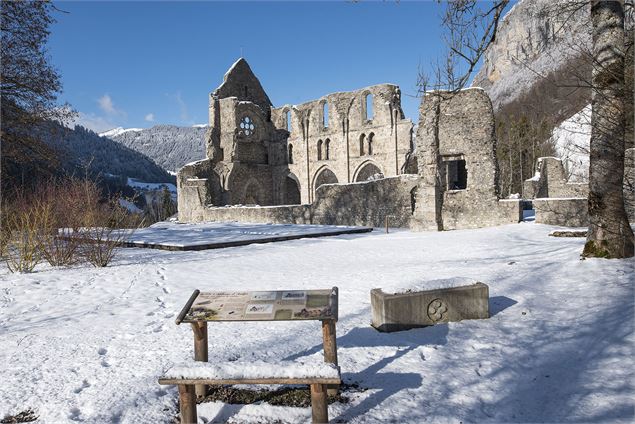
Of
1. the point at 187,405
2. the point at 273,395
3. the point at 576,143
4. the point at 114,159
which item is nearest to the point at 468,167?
the point at 576,143

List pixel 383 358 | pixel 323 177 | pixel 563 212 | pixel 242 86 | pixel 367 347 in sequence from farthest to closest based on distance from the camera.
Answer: pixel 242 86
pixel 323 177
pixel 563 212
pixel 367 347
pixel 383 358

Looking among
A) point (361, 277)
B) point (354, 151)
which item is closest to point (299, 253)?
point (361, 277)

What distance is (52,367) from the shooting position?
3.50 meters

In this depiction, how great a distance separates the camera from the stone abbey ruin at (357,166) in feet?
51.3

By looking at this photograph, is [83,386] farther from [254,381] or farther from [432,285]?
[432,285]

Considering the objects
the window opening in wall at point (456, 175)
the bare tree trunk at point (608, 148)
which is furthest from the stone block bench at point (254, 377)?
the window opening in wall at point (456, 175)

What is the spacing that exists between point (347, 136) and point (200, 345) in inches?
1113

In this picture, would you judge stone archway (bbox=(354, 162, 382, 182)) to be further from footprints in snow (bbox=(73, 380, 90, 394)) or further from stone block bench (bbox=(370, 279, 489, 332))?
footprints in snow (bbox=(73, 380, 90, 394))

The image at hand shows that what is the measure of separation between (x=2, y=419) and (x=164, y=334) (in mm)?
1640

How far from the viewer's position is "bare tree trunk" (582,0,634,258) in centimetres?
555

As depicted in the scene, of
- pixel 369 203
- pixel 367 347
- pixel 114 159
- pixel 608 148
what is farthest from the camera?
pixel 114 159

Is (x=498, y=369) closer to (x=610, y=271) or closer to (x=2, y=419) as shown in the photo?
(x=610, y=271)

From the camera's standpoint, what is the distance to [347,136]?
30.5 metres

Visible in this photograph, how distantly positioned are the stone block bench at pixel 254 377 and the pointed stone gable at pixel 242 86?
3243 centimetres
